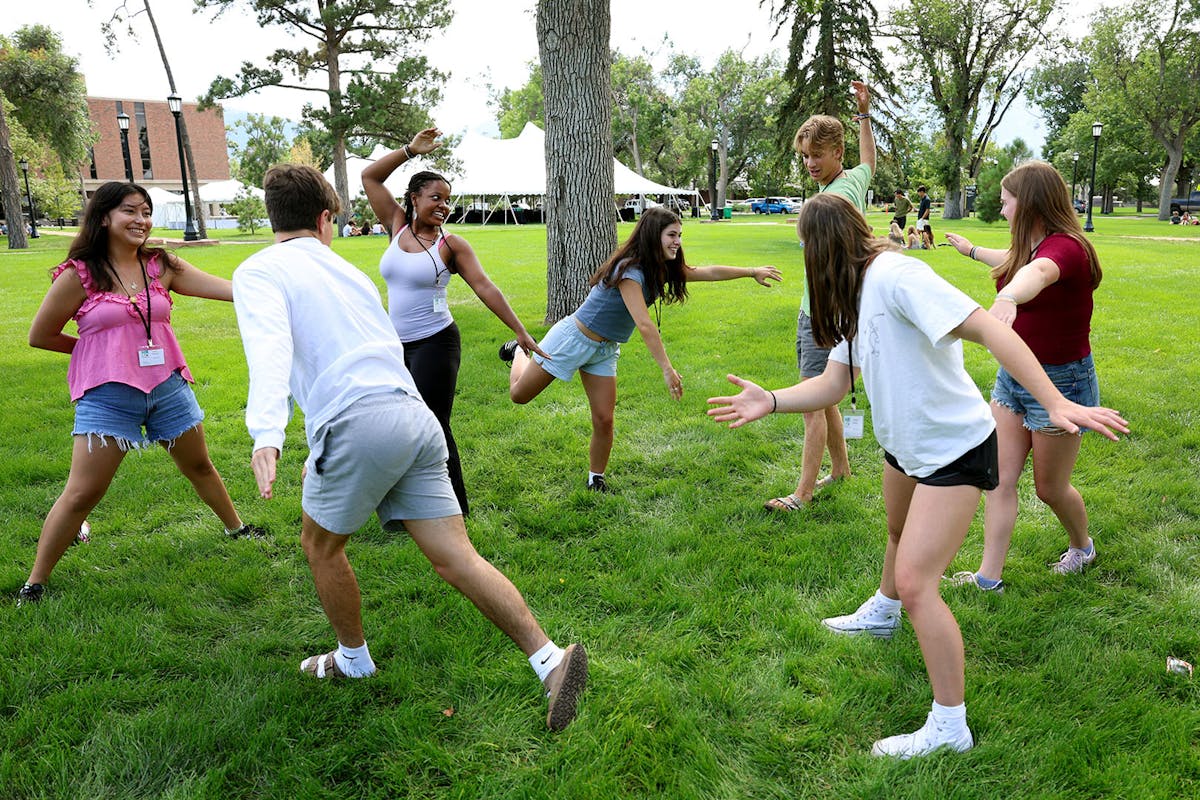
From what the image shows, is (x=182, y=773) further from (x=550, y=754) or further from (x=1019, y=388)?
(x=1019, y=388)

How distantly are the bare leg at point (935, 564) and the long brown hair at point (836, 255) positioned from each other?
26.0 inches

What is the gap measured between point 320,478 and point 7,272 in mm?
21709

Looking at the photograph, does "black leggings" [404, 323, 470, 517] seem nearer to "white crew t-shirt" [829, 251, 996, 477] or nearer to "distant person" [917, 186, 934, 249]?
"white crew t-shirt" [829, 251, 996, 477]

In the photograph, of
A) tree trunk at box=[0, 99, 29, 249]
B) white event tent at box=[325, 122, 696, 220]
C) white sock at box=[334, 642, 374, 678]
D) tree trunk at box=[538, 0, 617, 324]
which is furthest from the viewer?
white event tent at box=[325, 122, 696, 220]

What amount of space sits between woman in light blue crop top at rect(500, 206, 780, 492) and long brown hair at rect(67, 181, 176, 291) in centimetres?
228

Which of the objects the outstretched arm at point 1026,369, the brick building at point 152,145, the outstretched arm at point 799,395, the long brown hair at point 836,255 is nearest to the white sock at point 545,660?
the outstretched arm at point 799,395

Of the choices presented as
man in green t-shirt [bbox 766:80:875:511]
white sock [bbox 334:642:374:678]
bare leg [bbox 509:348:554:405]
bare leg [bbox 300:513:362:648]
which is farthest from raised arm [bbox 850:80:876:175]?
white sock [bbox 334:642:374:678]

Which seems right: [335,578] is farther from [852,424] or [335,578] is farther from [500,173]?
[500,173]

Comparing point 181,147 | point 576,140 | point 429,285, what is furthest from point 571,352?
point 181,147

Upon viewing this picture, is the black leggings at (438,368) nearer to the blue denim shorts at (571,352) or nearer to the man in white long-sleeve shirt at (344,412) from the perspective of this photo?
the blue denim shorts at (571,352)

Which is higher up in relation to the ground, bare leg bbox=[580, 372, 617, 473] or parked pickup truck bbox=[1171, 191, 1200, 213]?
parked pickup truck bbox=[1171, 191, 1200, 213]

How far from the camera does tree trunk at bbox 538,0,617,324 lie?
8648mm

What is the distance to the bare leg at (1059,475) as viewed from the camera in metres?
3.44

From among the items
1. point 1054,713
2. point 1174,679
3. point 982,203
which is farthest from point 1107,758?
point 982,203
